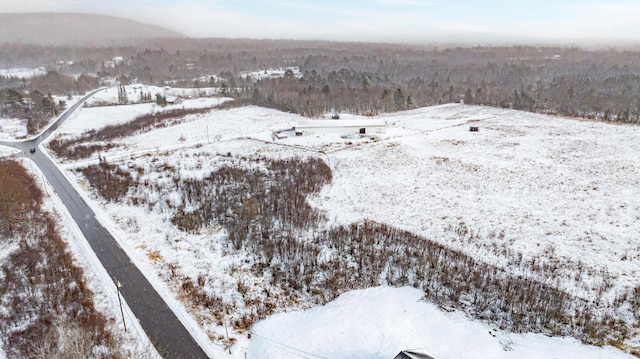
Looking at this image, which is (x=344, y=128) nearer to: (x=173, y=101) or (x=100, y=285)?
(x=100, y=285)

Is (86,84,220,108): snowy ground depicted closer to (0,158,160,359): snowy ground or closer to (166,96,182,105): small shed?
(166,96,182,105): small shed

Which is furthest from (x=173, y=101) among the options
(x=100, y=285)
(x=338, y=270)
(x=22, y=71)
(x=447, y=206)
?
(x=22, y=71)

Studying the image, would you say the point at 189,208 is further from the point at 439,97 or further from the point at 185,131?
the point at 439,97

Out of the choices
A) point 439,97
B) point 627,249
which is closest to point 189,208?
point 627,249

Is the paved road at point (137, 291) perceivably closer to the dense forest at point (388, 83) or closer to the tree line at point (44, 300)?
the tree line at point (44, 300)

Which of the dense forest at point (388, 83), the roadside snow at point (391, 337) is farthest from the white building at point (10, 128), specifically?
the roadside snow at point (391, 337)

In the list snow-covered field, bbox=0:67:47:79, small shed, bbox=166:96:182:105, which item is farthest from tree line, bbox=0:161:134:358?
snow-covered field, bbox=0:67:47:79
